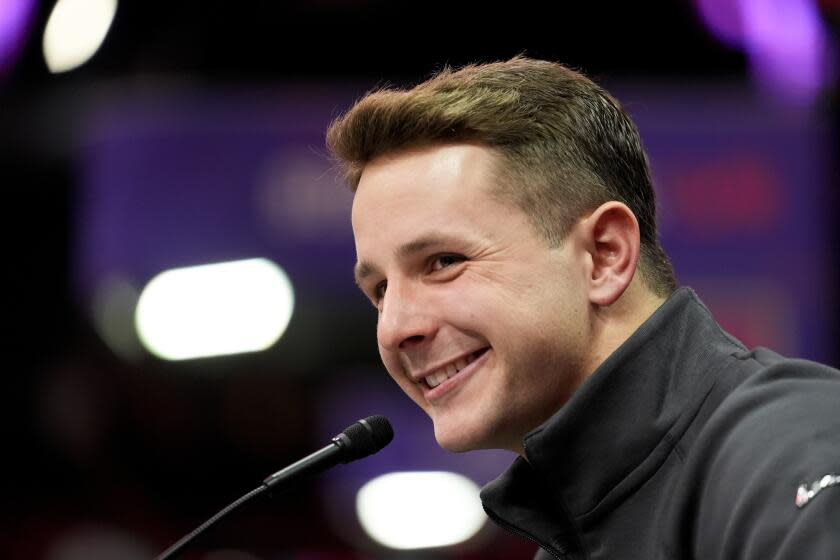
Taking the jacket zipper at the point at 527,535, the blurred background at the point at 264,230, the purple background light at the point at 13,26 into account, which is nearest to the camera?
the jacket zipper at the point at 527,535

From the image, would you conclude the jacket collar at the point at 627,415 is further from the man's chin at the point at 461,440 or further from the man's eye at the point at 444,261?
the man's eye at the point at 444,261

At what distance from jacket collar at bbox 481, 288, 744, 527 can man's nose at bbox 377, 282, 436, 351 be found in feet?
0.84

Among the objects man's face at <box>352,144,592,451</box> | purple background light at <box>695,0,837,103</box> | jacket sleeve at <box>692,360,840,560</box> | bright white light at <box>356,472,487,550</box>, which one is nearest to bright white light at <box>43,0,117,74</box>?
bright white light at <box>356,472,487,550</box>

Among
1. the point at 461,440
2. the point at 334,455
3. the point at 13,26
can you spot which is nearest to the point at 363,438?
the point at 334,455

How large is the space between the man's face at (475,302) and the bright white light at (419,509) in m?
4.64

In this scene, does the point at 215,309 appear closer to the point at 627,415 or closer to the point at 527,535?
the point at 527,535

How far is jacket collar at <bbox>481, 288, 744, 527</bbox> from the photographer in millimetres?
1830

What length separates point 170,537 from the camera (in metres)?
6.89

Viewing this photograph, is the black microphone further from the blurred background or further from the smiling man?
the blurred background

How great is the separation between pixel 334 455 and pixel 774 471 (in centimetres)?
82

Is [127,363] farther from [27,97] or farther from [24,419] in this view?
[27,97]

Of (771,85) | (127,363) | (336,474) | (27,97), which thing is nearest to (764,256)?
(771,85)

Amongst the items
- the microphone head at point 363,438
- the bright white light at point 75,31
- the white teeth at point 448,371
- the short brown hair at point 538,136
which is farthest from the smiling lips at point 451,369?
the bright white light at point 75,31

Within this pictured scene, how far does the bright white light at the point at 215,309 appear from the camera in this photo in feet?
21.0
